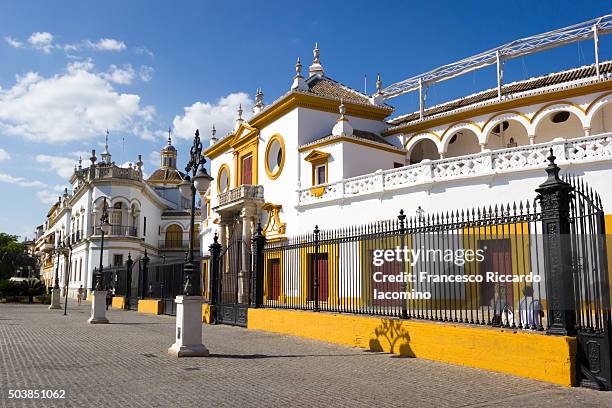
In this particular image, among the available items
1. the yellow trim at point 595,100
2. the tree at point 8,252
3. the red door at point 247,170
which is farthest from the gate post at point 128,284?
the tree at point 8,252

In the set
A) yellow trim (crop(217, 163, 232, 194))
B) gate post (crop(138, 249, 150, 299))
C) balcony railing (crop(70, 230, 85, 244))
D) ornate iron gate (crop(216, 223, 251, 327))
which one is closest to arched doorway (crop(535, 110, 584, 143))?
ornate iron gate (crop(216, 223, 251, 327))

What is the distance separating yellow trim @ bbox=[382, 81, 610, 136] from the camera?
64.0 feet

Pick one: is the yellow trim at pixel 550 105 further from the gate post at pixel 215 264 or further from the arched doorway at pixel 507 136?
the gate post at pixel 215 264

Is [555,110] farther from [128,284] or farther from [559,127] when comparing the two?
[128,284]

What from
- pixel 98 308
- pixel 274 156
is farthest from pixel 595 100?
pixel 98 308

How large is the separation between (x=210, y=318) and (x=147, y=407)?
38.2ft

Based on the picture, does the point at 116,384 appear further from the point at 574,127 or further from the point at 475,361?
the point at 574,127

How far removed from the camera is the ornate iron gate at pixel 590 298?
6887 millimetres

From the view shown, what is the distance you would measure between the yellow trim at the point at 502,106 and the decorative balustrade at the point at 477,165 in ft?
15.7

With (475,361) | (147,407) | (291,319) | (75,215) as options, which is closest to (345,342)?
(291,319)

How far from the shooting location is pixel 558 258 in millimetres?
7312

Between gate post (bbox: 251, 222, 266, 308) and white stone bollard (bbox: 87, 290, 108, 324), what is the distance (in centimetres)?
612

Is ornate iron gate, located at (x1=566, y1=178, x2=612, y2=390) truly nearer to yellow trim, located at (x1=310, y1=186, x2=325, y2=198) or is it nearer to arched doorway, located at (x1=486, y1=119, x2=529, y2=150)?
yellow trim, located at (x1=310, y1=186, x2=325, y2=198)

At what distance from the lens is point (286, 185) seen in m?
25.5
